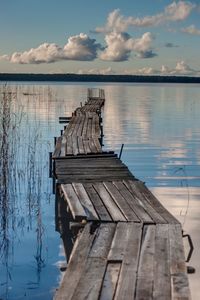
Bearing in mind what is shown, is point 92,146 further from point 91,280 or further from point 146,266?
point 91,280

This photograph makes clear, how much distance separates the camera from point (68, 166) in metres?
11.0

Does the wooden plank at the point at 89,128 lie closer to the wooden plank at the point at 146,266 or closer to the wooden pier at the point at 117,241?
the wooden pier at the point at 117,241

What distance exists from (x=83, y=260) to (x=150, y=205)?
2.64 meters

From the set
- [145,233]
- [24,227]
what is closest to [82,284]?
[145,233]

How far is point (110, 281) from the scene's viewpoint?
4.80m

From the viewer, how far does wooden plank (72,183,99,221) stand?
7082 mm

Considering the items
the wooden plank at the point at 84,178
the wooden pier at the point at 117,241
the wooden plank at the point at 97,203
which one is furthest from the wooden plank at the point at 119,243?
the wooden plank at the point at 84,178

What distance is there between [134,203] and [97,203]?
557 millimetres

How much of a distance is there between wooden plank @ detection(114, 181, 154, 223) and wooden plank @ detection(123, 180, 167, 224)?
57 millimetres

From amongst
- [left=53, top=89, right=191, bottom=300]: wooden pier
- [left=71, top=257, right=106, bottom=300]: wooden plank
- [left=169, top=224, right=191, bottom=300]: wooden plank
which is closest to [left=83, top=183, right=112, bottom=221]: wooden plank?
[left=53, top=89, right=191, bottom=300]: wooden pier

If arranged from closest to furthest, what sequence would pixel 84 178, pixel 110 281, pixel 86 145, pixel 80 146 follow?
1. pixel 110 281
2. pixel 84 178
3. pixel 80 146
4. pixel 86 145

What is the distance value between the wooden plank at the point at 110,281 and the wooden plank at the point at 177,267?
52 cm

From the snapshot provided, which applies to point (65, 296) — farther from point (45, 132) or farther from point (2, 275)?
point (45, 132)

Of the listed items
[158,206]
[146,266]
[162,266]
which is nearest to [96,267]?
[146,266]
